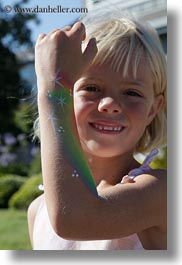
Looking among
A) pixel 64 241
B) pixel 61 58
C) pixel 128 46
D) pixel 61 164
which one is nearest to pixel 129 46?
pixel 128 46

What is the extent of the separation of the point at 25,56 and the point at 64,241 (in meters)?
0.64

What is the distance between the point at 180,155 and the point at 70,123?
31.7 inches

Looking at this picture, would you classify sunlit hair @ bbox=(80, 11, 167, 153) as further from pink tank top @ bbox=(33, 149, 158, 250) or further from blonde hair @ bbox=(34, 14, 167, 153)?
pink tank top @ bbox=(33, 149, 158, 250)

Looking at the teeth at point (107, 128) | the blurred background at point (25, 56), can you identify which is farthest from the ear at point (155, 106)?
the blurred background at point (25, 56)

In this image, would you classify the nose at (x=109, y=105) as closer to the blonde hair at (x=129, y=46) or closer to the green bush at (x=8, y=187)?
the blonde hair at (x=129, y=46)

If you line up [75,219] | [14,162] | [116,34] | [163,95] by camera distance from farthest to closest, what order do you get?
[14,162] → [163,95] → [116,34] → [75,219]

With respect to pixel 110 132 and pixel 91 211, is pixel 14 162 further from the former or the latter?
pixel 91 211

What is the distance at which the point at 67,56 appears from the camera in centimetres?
108

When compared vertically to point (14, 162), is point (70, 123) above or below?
above

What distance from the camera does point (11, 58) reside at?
1.88 meters

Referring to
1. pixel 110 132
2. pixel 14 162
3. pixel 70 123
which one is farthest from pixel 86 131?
pixel 14 162

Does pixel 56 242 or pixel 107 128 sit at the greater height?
pixel 107 128

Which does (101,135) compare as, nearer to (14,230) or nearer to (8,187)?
(14,230)

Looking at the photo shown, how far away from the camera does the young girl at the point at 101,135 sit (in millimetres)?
1074
